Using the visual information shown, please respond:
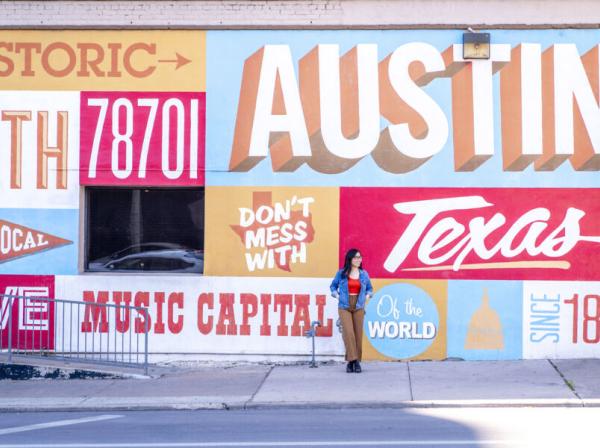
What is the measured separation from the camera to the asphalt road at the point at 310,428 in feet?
34.4

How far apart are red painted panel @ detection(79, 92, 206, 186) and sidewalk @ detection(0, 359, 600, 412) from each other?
3.14 m

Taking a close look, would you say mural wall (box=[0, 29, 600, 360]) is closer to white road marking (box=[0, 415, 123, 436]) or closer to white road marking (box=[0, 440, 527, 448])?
white road marking (box=[0, 415, 123, 436])

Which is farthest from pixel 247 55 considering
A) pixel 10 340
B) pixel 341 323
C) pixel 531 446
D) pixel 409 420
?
pixel 531 446

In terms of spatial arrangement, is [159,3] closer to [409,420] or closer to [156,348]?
[156,348]

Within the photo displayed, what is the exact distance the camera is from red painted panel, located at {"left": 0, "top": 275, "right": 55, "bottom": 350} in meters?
16.2

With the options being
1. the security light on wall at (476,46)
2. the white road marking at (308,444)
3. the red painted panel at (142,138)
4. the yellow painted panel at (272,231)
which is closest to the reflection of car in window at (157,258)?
the yellow painted panel at (272,231)

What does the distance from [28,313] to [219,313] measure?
309 centimetres

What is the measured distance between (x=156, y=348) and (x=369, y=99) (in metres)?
5.21

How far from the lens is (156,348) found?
16188 mm

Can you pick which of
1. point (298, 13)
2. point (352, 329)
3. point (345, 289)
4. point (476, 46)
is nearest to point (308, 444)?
point (352, 329)

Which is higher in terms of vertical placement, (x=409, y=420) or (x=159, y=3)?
(x=159, y=3)

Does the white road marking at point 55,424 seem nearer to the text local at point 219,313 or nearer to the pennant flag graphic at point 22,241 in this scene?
the text local at point 219,313

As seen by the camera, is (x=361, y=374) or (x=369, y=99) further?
(x=369, y=99)

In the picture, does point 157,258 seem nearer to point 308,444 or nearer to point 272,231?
point 272,231
